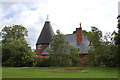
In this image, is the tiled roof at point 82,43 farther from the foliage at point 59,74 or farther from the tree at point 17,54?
the foliage at point 59,74

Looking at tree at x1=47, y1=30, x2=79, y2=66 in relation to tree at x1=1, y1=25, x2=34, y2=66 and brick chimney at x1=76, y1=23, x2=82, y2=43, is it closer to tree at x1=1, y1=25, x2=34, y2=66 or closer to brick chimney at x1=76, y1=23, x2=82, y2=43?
tree at x1=1, y1=25, x2=34, y2=66

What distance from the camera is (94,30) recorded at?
2888 cm

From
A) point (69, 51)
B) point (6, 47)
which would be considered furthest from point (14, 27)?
point (69, 51)

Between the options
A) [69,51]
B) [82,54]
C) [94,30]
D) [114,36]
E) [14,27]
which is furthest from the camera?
[14,27]

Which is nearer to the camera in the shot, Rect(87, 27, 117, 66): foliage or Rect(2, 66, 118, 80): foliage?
Rect(2, 66, 118, 80): foliage

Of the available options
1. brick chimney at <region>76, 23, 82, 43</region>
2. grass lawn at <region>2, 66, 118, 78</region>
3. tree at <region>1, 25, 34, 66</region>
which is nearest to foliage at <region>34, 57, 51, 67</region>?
tree at <region>1, 25, 34, 66</region>

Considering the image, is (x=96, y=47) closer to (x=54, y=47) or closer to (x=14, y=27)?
(x=54, y=47)

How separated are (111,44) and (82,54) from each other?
1119cm

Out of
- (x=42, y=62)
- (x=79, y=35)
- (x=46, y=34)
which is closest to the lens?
(x=42, y=62)

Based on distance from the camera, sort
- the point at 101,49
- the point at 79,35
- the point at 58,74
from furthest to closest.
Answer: the point at 79,35 → the point at 101,49 → the point at 58,74

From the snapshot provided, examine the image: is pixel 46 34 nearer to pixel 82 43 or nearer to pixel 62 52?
pixel 82 43

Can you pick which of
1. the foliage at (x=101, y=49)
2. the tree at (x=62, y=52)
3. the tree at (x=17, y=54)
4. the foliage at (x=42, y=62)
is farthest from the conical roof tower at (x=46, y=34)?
the foliage at (x=101, y=49)

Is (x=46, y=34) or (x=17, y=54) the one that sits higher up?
(x=46, y=34)

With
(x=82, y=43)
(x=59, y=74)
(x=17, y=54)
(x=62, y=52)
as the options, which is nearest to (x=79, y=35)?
(x=82, y=43)
